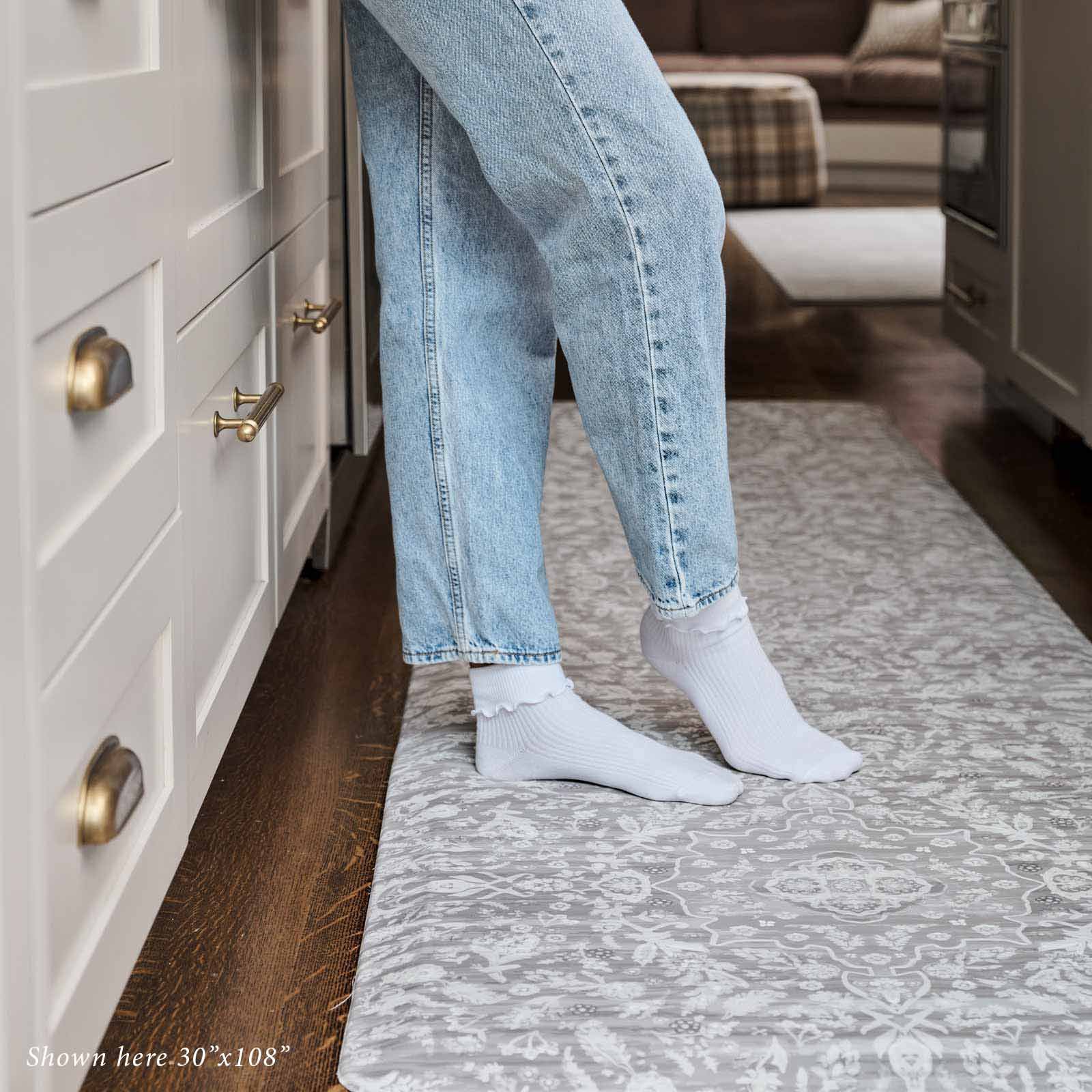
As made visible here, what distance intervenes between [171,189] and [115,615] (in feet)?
Answer: 0.82

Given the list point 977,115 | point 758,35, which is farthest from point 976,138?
point 758,35

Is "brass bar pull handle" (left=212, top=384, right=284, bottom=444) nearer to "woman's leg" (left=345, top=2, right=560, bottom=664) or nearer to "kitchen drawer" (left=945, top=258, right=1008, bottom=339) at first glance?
"woman's leg" (left=345, top=2, right=560, bottom=664)

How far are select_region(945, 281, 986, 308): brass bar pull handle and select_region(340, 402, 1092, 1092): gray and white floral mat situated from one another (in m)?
1.01

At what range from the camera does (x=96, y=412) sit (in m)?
0.62

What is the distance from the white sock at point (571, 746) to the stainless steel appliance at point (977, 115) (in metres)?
1.41

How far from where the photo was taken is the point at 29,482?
1.71 ft

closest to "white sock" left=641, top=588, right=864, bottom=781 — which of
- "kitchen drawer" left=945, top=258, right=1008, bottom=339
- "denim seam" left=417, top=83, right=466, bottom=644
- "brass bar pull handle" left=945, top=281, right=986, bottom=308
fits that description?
"denim seam" left=417, top=83, right=466, bottom=644

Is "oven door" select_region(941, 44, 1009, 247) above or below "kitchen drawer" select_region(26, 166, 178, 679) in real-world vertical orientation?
above

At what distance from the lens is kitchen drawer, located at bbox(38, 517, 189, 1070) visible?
567 millimetres

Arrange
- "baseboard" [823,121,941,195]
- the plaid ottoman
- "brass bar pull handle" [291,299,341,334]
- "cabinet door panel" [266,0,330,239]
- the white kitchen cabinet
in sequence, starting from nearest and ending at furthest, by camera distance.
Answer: the white kitchen cabinet
"cabinet door panel" [266,0,330,239]
"brass bar pull handle" [291,299,341,334]
the plaid ottoman
"baseboard" [823,121,941,195]

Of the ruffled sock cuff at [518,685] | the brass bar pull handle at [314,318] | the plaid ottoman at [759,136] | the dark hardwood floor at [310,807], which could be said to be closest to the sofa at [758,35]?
the plaid ottoman at [759,136]

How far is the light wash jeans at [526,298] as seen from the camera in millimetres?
842

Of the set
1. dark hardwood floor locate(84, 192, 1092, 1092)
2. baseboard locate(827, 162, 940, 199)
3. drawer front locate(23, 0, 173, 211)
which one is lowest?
dark hardwood floor locate(84, 192, 1092, 1092)

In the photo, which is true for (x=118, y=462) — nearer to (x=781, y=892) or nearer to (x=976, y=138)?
(x=781, y=892)
